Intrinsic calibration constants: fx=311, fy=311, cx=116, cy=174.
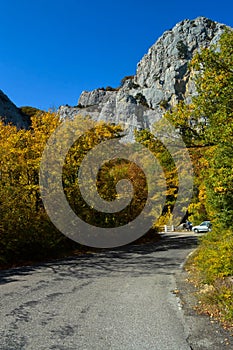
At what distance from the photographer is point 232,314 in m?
5.27

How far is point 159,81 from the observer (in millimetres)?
99375

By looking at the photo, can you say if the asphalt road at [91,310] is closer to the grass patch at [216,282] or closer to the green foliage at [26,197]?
the grass patch at [216,282]

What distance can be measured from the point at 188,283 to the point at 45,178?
9984 millimetres

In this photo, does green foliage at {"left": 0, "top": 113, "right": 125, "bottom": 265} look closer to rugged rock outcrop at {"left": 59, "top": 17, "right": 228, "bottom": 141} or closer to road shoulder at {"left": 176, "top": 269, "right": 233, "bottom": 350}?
road shoulder at {"left": 176, "top": 269, "right": 233, "bottom": 350}

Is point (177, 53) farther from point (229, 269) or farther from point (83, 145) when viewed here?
point (229, 269)

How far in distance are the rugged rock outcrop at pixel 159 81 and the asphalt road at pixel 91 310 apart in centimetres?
7714

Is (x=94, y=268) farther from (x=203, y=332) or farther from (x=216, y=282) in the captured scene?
(x=203, y=332)

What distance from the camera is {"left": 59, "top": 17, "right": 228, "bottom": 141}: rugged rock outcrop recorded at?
92688mm

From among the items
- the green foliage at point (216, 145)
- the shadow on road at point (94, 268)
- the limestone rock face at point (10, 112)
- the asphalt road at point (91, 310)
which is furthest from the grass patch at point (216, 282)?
the limestone rock face at point (10, 112)

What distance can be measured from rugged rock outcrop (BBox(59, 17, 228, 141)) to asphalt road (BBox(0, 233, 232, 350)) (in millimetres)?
77142

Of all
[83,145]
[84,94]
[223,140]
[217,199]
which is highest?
[84,94]

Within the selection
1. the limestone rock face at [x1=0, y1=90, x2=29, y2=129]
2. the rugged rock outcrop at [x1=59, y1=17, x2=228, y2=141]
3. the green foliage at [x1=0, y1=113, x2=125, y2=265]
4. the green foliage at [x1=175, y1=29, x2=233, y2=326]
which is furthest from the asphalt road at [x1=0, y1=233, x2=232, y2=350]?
the rugged rock outcrop at [x1=59, y1=17, x2=228, y2=141]

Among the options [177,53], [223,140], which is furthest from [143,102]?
[223,140]

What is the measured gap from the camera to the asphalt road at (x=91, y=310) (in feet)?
15.2
